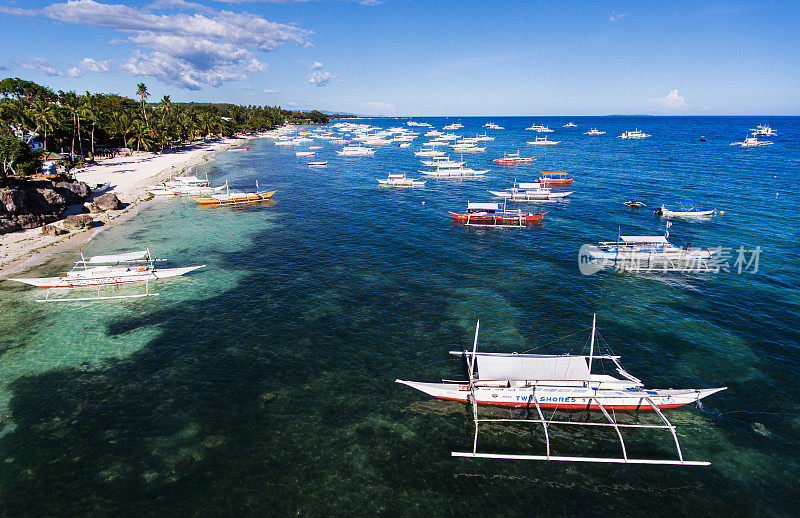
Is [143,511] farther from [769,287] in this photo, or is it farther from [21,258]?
[769,287]

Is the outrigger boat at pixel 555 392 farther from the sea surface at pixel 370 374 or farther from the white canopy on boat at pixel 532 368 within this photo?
the sea surface at pixel 370 374

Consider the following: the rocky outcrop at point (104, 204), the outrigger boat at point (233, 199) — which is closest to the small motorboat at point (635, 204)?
the outrigger boat at point (233, 199)

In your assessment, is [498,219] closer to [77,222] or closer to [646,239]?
[646,239]

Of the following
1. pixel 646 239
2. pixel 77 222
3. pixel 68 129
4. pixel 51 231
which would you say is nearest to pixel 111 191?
pixel 77 222

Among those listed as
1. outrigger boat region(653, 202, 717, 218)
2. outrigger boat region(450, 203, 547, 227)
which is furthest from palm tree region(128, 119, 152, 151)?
outrigger boat region(653, 202, 717, 218)

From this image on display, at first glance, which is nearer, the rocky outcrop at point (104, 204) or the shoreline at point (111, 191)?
the shoreline at point (111, 191)

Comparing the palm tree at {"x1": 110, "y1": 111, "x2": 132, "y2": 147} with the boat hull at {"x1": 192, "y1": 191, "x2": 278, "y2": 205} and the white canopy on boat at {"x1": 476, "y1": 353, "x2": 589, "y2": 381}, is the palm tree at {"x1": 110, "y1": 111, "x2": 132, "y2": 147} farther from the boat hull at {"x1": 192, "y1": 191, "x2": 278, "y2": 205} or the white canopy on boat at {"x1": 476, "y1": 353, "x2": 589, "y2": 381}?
the white canopy on boat at {"x1": 476, "y1": 353, "x2": 589, "y2": 381}

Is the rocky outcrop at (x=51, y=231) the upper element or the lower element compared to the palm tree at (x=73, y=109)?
lower
